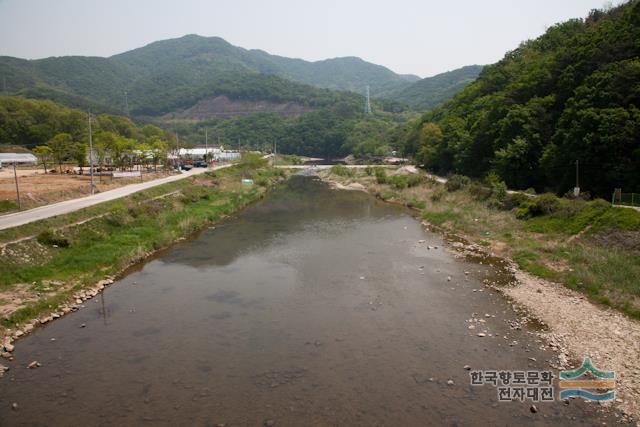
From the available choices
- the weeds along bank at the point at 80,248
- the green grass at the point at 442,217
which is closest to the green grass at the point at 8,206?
the weeds along bank at the point at 80,248

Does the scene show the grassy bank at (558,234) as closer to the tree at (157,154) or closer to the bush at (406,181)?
the bush at (406,181)

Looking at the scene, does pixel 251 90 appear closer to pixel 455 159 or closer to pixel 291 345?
pixel 455 159

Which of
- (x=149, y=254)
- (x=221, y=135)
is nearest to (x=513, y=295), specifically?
(x=149, y=254)

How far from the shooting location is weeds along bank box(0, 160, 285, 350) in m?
15.9

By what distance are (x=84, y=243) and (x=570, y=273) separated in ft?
79.8

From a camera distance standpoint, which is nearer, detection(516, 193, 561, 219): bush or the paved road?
the paved road

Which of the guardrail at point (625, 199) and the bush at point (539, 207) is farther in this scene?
the bush at point (539, 207)

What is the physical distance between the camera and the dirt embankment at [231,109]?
171625 millimetres

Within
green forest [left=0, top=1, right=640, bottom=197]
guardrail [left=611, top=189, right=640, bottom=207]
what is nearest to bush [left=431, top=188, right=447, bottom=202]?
green forest [left=0, top=1, right=640, bottom=197]

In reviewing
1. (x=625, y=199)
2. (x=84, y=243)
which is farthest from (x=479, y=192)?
(x=84, y=243)

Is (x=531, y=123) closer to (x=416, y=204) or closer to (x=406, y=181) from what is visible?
(x=416, y=204)

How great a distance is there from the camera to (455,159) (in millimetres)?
51969

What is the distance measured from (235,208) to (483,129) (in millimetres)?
27808

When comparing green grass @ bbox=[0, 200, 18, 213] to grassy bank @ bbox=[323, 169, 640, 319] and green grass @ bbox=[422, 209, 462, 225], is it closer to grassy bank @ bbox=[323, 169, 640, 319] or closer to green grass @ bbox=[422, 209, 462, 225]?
grassy bank @ bbox=[323, 169, 640, 319]
